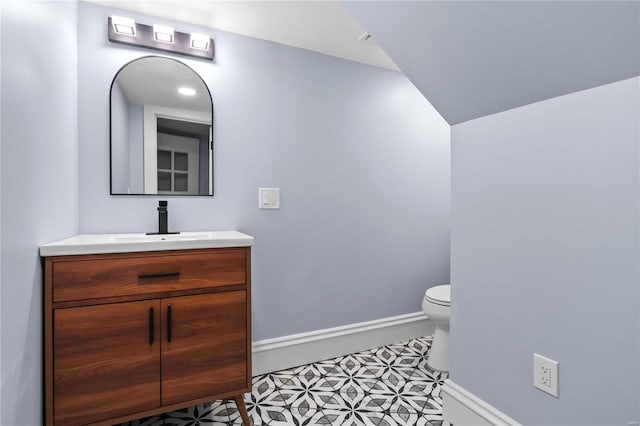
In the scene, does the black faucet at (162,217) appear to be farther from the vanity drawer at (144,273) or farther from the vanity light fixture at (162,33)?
the vanity light fixture at (162,33)

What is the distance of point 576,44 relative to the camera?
952 millimetres

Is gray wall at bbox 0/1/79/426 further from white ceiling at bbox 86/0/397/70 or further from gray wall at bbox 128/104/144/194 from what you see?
white ceiling at bbox 86/0/397/70

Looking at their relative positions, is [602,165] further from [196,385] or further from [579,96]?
[196,385]

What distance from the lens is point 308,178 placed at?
2.16 meters

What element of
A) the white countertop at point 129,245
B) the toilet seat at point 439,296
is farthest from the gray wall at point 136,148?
the toilet seat at point 439,296

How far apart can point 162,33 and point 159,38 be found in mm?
31

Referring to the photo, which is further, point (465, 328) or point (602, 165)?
point (465, 328)

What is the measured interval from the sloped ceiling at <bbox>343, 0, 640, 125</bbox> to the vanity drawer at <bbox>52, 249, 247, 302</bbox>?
3.78 feet

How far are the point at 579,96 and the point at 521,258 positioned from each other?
0.60 meters

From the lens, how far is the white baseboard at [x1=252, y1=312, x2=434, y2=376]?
201 cm

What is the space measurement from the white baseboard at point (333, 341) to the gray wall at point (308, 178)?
0.19 ft

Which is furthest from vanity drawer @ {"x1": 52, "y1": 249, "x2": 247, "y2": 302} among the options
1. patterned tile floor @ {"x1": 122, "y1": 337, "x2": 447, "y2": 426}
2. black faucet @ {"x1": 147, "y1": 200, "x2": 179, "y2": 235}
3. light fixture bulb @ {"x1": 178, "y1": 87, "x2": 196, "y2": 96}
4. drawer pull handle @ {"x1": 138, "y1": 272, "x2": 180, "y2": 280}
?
light fixture bulb @ {"x1": 178, "y1": 87, "x2": 196, "y2": 96}

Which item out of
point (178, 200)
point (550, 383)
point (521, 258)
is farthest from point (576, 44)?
point (178, 200)

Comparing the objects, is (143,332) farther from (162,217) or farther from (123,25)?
(123,25)
